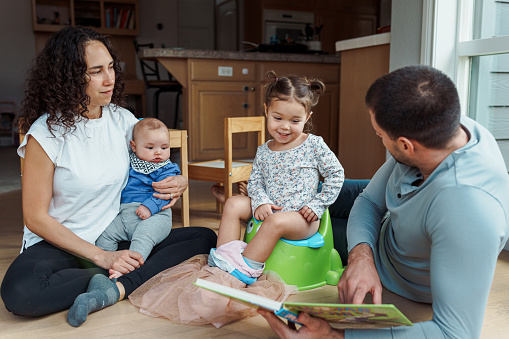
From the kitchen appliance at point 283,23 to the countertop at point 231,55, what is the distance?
94.7 inches

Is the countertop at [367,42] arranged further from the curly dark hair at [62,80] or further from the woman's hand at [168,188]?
the curly dark hair at [62,80]

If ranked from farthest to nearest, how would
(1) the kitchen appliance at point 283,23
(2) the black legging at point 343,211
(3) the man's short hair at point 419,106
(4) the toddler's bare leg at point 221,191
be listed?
1. (1) the kitchen appliance at point 283,23
2. (4) the toddler's bare leg at point 221,191
3. (2) the black legging at point 343,211
4. (3) the man's short hair at point 419,106

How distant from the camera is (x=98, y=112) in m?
1.74

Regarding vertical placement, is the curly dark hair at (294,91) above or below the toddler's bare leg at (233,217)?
above

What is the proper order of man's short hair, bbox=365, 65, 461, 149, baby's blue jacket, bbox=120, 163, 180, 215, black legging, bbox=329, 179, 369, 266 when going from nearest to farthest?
1. man's short hair, bbox=365, 65, 461, 149
2. baby's blue jacket, bbox=120, 163, 180, 215
3. black legging, bbox=329, 179, 369, 266

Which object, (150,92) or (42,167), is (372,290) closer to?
(42,167)

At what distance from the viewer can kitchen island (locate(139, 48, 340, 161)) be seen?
4258mm

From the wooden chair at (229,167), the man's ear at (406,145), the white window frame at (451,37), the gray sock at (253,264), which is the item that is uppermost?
the white window frame at (451,37)

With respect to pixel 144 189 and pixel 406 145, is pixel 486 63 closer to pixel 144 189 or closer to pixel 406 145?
pixel 406 145

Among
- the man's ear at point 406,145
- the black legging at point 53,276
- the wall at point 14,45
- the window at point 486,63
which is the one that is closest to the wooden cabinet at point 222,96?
the window at point 486,63

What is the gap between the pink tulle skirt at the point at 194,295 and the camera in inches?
55.5

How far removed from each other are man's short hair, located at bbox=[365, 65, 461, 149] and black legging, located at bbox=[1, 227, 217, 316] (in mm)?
969

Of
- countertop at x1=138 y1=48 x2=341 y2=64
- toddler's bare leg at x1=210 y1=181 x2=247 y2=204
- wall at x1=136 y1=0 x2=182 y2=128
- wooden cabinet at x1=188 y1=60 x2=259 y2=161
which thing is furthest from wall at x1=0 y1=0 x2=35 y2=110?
toddler's bare leg at x1=210 y1=181 x2=247 y2=204

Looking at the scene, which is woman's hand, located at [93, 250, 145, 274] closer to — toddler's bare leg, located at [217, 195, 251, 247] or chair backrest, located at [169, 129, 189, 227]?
toddler's bare leg, located at [217, 195, 251, 247]
